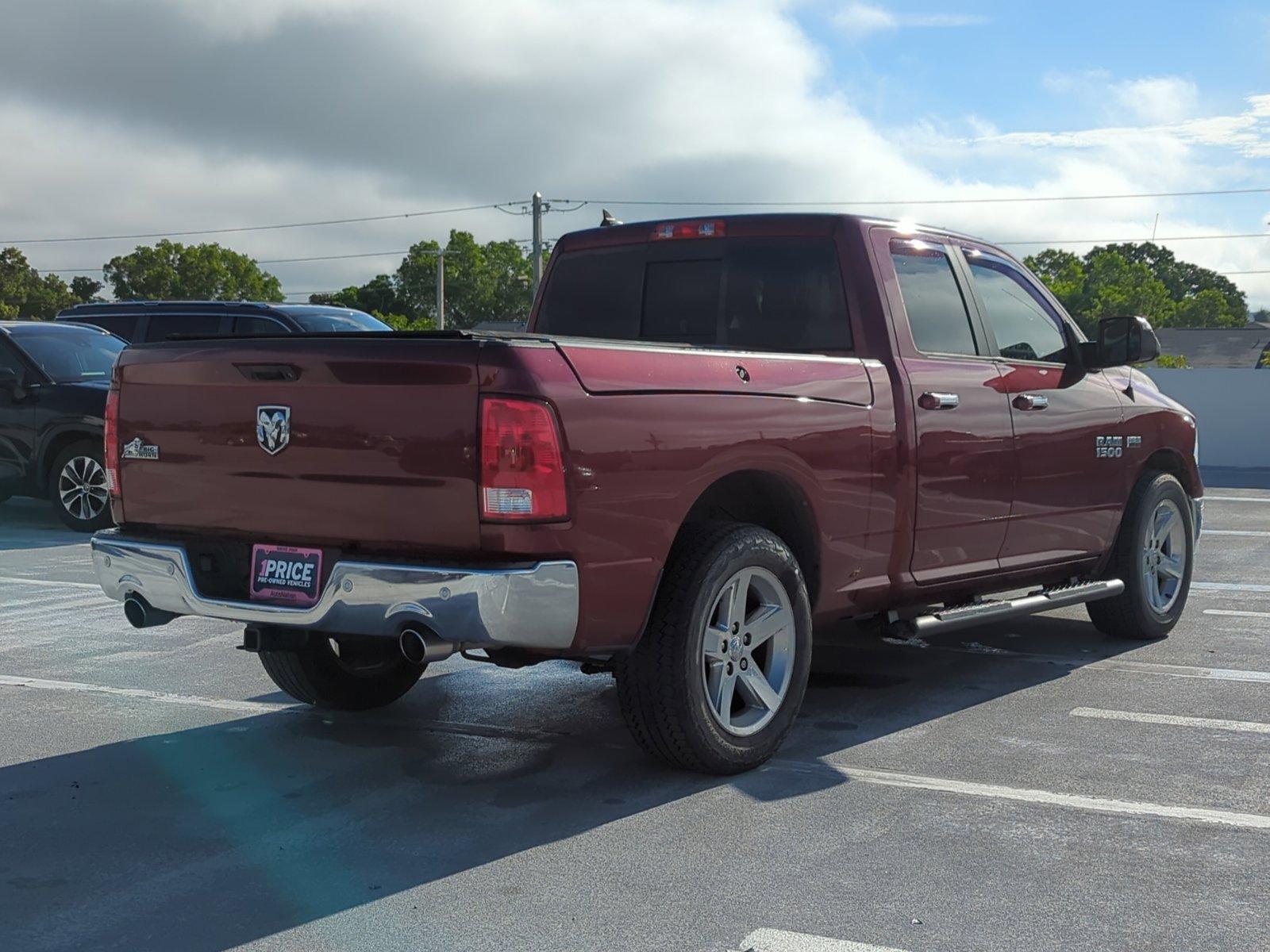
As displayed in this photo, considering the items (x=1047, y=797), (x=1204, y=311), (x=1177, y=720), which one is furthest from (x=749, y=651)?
(x=1204, y=311)

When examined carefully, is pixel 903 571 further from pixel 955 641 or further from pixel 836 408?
pixel 955 641

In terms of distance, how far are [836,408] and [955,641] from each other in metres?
2.72

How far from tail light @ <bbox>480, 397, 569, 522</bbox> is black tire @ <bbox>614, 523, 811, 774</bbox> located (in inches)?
27.0

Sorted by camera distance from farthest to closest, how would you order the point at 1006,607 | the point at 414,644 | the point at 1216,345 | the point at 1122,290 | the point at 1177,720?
the point at 1122,290 → the point at 1216,345 → the point at 1006,607 → the point at 1177,720 → the point at 414,644

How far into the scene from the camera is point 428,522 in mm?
4379

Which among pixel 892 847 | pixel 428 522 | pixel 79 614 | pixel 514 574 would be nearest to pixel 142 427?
pixel 428 522

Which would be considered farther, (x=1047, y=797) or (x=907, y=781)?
(x=907, y=781)

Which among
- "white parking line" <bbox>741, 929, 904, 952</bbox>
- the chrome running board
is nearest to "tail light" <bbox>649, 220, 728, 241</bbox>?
the chrome running board

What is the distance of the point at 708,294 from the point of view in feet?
20.2

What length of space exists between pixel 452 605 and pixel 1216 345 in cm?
9908

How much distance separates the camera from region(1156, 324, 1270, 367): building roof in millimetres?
92875

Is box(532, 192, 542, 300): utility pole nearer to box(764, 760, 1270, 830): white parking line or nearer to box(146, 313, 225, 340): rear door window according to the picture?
box(146, 313, 225, 340): rear door window

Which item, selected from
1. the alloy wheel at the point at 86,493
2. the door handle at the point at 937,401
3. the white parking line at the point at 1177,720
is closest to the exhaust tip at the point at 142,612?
the door handle at the point at 937,401

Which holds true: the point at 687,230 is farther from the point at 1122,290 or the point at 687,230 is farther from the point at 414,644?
the point at 1122,290
